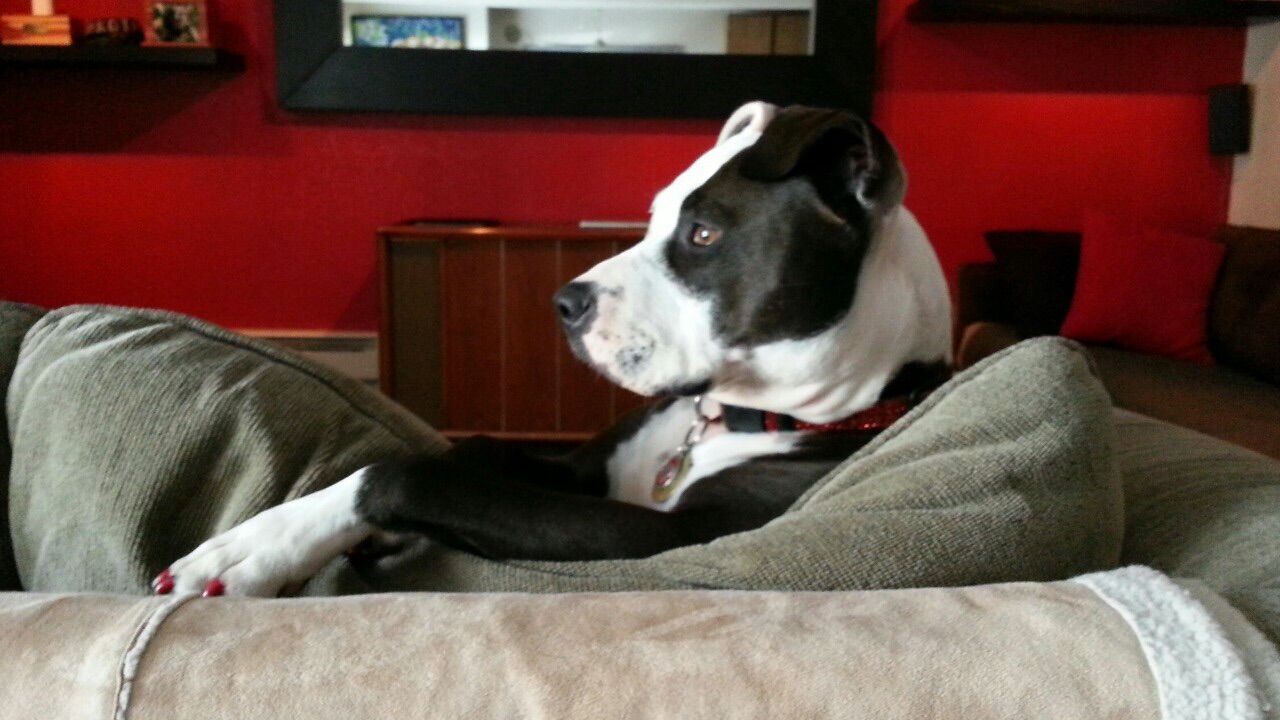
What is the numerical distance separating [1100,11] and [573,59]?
5.66ft

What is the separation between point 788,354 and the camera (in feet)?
4.11

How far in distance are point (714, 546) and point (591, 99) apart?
2.98 metres

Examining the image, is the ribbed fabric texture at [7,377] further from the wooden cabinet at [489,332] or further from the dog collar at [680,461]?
the wooden cabinet at [489,332]

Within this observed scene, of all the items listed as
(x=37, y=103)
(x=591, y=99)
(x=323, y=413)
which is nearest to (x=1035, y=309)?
(x=591, y=99)

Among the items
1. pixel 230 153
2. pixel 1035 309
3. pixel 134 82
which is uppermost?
pixel 134 82

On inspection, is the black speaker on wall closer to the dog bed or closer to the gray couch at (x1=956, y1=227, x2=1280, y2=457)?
the gray couch at (x1=956, y1=227, x2=1280, y2=457)

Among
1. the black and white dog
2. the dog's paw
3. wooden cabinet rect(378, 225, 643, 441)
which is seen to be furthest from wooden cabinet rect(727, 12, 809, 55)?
the dog's paw

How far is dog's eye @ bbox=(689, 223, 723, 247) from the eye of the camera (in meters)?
1.29

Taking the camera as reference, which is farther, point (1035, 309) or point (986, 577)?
point (1035, 309)

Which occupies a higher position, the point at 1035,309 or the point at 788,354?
the point at 788,354

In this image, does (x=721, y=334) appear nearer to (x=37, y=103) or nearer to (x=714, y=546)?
(x=714, y=546)

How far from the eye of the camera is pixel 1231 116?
3578 mm

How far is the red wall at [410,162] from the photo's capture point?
11.8 feet

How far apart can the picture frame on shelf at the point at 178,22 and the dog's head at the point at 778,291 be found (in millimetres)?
2649
